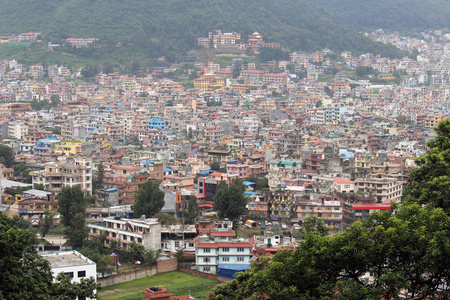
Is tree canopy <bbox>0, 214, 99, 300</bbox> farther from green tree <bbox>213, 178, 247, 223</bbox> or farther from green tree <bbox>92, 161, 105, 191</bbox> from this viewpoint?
green tree <bbox>92, 161, 105, 191</bbox>

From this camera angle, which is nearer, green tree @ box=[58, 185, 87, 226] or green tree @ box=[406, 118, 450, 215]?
green tree @ box=[406, 118, 450, 215]

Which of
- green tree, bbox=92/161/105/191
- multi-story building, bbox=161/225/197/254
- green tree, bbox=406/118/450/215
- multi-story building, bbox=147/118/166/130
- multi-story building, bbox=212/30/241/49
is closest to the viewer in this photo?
green tree, bbox=406/118/450/215

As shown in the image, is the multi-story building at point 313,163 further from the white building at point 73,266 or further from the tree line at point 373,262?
the tree line at point 373,262

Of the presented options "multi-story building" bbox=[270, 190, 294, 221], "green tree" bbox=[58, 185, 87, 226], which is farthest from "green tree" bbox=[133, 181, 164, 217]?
"multi-story building" bbox=[270, 190, 294, 221]

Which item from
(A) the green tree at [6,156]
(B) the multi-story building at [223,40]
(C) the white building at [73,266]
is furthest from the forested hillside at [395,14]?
(C) the white building at [73,266]

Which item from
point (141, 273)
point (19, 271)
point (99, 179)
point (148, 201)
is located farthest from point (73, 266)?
point (99, 179)

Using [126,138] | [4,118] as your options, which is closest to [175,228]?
[126,138]
